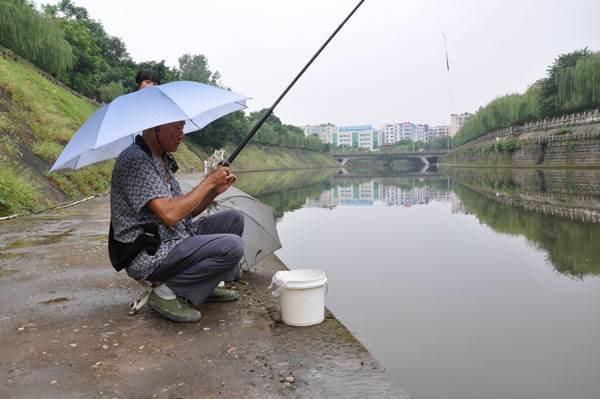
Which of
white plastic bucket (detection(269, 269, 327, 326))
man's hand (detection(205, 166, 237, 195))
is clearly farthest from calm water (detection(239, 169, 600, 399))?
man's hand (detection(205, 166, 237, 195))

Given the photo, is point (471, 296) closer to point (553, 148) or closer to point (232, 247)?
point (232, 247)

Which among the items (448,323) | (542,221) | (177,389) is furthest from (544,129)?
(177,389)

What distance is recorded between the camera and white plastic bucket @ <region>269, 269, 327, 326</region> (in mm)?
3467

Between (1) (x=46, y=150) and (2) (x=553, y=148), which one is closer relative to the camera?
(1) (x=46, y=150)

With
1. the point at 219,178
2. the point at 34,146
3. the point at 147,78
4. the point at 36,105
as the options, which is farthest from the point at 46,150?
the point at 219,178

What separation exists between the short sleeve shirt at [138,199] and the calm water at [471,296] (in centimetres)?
187

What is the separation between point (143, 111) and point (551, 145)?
40.6m

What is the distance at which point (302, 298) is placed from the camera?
3.50 m

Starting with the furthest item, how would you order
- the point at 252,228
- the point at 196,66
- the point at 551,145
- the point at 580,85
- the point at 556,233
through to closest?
the point at 196,66, the point at 580,85, the point at 551,145, the point at 556,233, the point at 252,228

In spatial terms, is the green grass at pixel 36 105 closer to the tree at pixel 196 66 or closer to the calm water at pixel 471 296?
the calm water at pixel 471 296

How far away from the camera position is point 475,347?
422cm

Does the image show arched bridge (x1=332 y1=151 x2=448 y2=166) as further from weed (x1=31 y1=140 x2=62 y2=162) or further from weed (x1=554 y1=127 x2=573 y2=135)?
weed (x1=31 y1=140 x2=62 y2=162)

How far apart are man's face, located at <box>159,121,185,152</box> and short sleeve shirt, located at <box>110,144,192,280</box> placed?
0.42ft

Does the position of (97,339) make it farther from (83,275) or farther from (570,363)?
(570,363)
